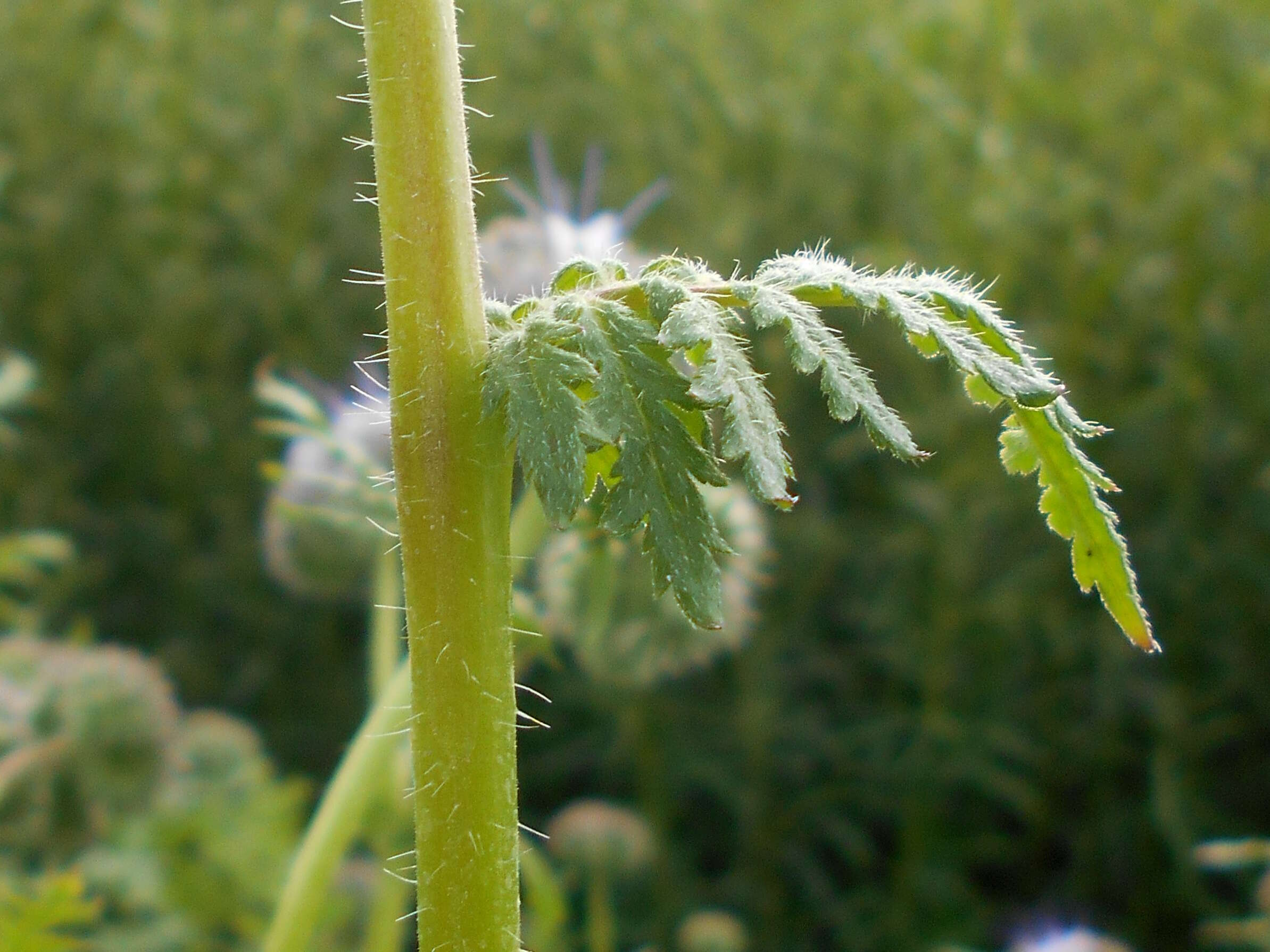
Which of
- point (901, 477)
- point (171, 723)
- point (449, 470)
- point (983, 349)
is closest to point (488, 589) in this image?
point (449, 470)

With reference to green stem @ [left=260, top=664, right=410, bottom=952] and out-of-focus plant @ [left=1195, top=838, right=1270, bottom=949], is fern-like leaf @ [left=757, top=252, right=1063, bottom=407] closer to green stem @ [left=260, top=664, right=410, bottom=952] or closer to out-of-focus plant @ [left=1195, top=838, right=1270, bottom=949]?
green stem @ [left=260, top=664, right=410, bottom=952]

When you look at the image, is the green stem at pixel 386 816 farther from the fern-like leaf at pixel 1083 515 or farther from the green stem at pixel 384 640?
the fern-like leaf at pixel 1083 515

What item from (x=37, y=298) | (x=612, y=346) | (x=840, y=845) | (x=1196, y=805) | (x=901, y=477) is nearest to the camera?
(x=612, y=346)

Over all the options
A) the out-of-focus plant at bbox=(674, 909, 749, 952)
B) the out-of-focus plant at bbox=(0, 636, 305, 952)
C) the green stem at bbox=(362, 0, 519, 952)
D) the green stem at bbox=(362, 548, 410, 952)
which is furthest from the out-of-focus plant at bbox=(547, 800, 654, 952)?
the green stem at bbox=(362, 0, 519, 952)

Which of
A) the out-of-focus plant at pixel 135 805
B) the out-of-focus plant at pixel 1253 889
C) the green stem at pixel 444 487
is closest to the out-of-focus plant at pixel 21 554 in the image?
the out-of-focus plant at pixel 135 805

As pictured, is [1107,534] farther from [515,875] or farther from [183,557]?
[183,557]

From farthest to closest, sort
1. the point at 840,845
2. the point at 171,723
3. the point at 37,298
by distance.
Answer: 1. the point at 37,298
2. the point at 840,845
3. the point at 171,723
